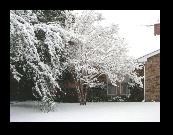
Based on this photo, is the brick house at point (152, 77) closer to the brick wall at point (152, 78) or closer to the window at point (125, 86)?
the brick wall at point (152, 78)

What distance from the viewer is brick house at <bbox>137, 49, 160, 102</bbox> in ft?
53.2

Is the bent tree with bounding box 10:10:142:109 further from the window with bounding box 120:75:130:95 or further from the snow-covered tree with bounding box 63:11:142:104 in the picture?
the window with bounding box 120:75:130:95

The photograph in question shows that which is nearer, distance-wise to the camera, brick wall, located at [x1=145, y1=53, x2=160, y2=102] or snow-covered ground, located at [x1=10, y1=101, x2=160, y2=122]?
snow-covered ground, located at [x1=10, y1=101, x2=160, y2=122]

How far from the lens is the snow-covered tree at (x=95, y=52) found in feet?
46.8

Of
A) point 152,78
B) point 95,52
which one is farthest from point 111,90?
point 95,52

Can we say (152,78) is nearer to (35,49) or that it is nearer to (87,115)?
(87,115)

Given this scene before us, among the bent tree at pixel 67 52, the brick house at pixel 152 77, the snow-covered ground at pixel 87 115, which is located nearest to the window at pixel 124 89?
the bent tree at pixel 67 52

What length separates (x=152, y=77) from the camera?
16328 millimetres

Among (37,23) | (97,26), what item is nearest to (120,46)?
(97,26)

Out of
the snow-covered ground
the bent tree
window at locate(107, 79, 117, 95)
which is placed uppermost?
the bent tree

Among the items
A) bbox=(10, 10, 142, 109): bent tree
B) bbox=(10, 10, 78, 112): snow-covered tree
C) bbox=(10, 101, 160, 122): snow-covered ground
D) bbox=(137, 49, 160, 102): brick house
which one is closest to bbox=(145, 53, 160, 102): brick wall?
bbox=(137, 49, 160, 102): brick house

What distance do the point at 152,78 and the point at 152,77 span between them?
0.05 metres
